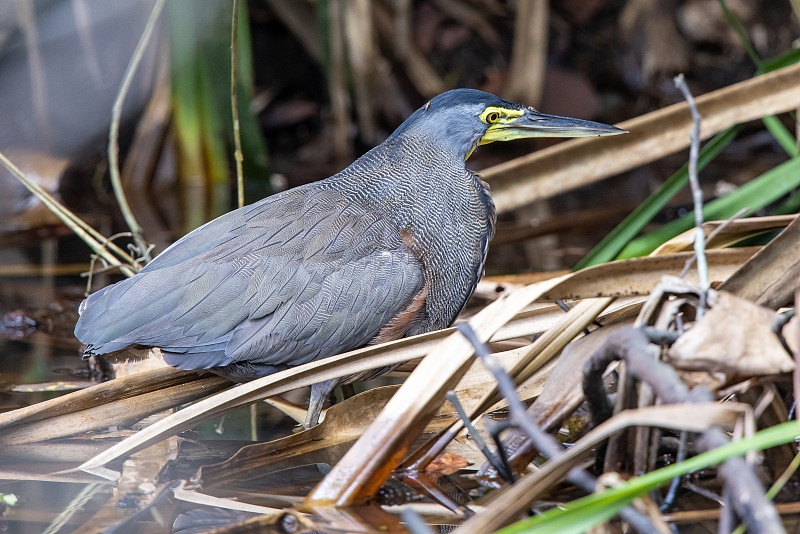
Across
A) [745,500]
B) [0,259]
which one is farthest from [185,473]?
[0,259]

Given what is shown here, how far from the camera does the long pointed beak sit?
322 cm

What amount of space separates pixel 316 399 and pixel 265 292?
1.20 ft

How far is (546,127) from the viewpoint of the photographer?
3.24 m

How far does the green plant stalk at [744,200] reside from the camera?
10.7 ft

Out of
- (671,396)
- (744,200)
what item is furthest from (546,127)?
(671,396)

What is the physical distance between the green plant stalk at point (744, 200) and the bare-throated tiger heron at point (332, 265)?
0.48 m

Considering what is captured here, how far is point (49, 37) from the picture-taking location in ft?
18.5

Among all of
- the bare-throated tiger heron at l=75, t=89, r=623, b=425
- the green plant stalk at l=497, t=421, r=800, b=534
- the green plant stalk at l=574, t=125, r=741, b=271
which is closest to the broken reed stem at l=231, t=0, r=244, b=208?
the bare-throated tiger heron at l=75, t=89, r=623, b=425

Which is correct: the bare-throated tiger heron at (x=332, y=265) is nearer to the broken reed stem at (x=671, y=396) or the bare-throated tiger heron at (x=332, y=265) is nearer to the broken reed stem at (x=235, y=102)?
the broken reed stem at (x=235, y=102)

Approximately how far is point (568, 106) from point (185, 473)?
538 centimetres

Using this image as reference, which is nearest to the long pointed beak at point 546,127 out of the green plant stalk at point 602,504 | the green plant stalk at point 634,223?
the green plant stalk at point 634,223

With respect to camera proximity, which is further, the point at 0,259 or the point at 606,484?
the point at 0,259

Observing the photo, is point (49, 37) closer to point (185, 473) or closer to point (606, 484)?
point (185, 473)

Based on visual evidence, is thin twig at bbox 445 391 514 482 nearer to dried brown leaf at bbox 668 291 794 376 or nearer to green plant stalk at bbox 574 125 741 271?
dried brown leaf at bbox 668 291 794 376
